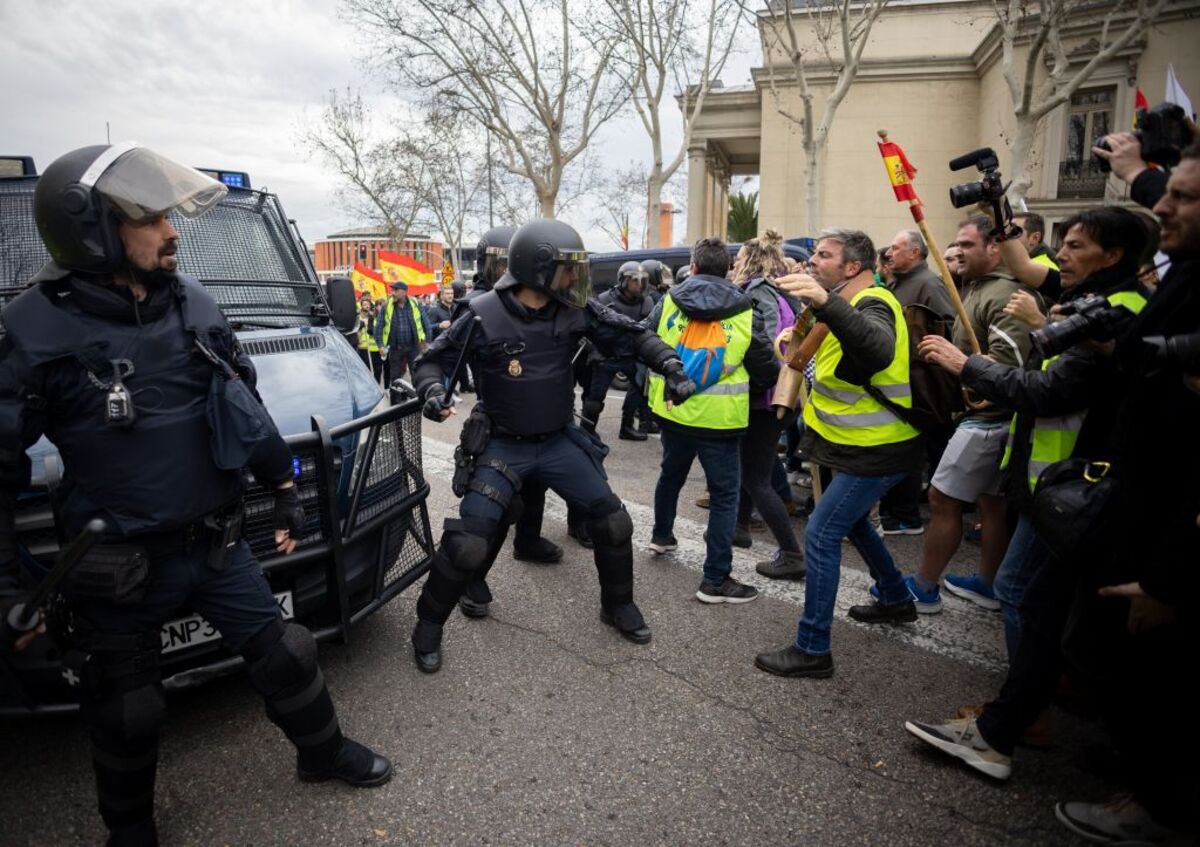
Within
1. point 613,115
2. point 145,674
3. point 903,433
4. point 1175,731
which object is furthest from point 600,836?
point 613,115

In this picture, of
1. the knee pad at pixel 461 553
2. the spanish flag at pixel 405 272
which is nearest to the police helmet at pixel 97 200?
the knee pad at pixel 461 553

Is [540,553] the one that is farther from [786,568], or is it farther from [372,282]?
[372,282]

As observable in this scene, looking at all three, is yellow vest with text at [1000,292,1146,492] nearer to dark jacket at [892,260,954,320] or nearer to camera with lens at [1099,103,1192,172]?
camera with lens at [1099,103,1192,172]

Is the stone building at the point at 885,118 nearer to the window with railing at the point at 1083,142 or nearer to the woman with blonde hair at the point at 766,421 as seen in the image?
the window with railing at the point at 1083,142

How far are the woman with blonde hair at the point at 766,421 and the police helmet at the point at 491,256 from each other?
69.3 inches

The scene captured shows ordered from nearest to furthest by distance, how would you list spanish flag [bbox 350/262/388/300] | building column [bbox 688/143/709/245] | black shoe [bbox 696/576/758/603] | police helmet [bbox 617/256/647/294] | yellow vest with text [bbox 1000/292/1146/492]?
yellow vest with text [bbox 1000/292/1146/492]
black shoe [bbox 696/576/758/603]
police helmet [bbox 617/256/647/294]
spanish flag [bbox 350/262/388/300]
building column [bbox 688/143/709/245]

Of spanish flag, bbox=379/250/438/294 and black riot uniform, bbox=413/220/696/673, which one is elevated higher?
spanish flag, bbox=379/250/438/294

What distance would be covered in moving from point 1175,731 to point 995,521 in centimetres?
187

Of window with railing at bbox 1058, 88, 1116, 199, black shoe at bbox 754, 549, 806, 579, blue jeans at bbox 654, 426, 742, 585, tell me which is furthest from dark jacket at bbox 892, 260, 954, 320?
window with railing at bbox 1058, 88, 1116, 199

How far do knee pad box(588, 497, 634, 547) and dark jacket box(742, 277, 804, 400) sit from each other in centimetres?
116

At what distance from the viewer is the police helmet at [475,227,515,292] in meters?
5.55

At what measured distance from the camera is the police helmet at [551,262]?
3.37 metres

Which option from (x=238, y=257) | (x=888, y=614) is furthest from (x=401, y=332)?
(x=888, y=614)

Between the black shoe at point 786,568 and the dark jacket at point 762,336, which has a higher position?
the dark jacket at point 762,336
